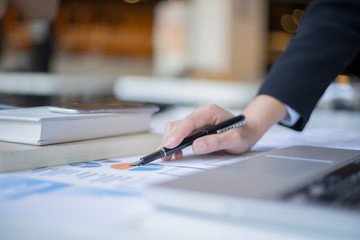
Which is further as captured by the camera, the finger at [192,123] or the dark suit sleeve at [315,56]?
the dark suit sleeve at [315,56]

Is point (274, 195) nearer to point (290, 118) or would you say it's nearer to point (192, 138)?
point (192, 138)

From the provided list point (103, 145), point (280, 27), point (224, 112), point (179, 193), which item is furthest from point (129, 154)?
point (280, 27)

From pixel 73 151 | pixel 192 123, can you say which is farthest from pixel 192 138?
pixel 73 151

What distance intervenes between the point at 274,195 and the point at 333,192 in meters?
0.05

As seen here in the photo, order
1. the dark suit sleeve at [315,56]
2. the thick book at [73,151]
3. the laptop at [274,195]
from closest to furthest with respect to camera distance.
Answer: the laptop at [274,195]
the thick book at [73,151]
the dark suit sleeve at [315,56]

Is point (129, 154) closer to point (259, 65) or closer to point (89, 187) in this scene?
point (89, 187)

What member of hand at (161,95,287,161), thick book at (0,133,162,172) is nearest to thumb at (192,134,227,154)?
hand at (161,95,287,161)

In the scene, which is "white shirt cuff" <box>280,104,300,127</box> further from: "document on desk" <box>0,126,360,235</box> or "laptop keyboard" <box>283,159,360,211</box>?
"laptop keyboard" <box>283,159,360,211</box>

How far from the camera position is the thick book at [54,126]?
52cm

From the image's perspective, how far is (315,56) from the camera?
750 millimetres

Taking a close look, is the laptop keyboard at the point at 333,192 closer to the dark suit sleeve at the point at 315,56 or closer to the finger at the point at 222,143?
the finger at the point at 222,143

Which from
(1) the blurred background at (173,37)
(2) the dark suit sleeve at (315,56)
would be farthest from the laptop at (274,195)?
(1) the blurred background at (173,37)

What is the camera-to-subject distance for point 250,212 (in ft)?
0.96

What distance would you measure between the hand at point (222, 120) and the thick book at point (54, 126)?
88mm
